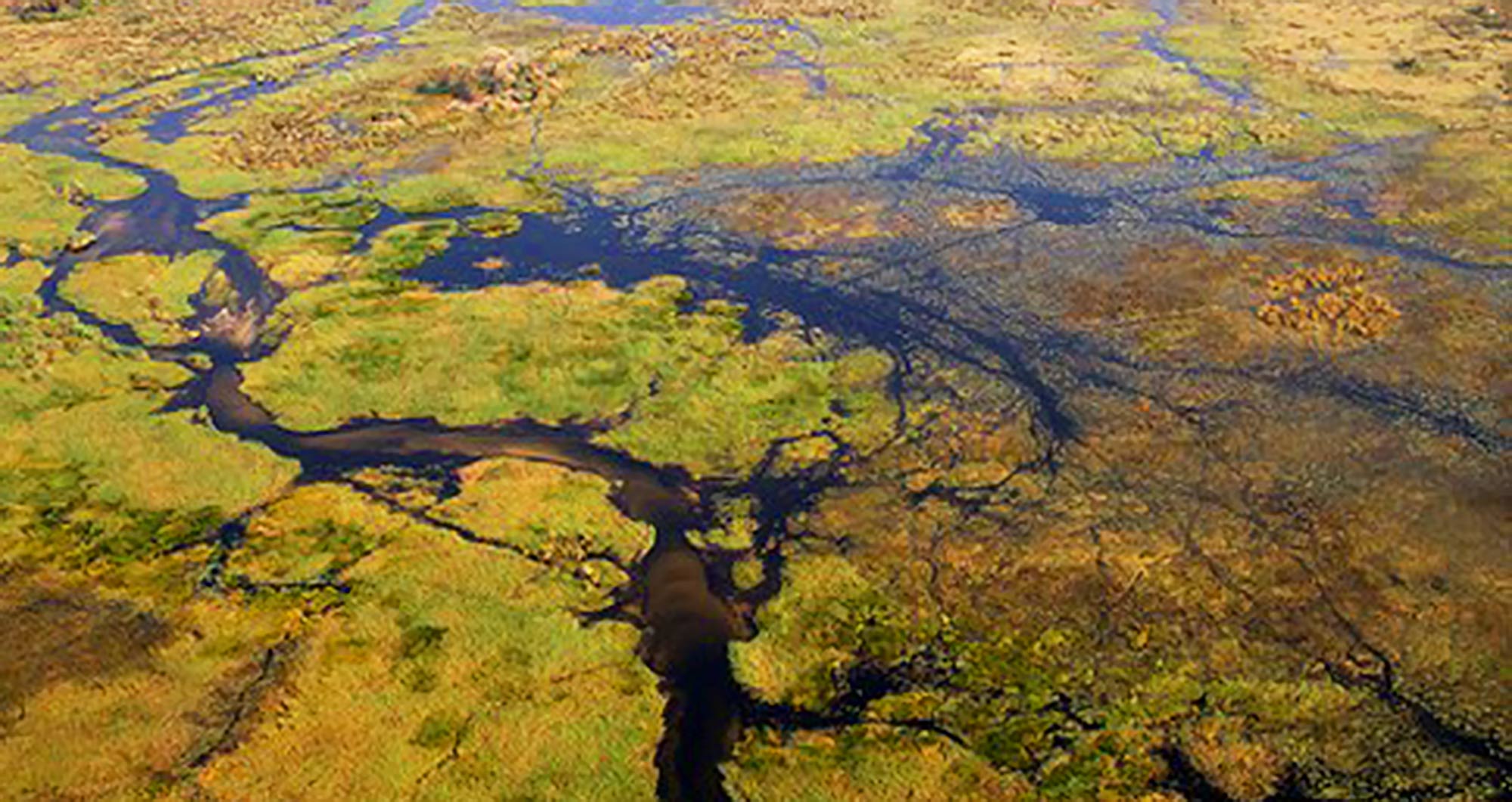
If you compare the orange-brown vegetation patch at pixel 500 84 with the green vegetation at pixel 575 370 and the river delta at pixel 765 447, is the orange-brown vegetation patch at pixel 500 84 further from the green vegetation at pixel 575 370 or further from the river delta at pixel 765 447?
the green vegetation at pixel 575 370

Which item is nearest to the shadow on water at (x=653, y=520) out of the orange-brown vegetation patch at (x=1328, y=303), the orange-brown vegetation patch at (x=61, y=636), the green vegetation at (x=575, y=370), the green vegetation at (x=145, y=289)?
the green vegetation at (x=575, y=370)

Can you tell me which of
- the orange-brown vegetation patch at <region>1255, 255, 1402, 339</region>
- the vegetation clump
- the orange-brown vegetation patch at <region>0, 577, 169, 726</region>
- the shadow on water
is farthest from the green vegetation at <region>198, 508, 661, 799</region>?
the vegetation clump

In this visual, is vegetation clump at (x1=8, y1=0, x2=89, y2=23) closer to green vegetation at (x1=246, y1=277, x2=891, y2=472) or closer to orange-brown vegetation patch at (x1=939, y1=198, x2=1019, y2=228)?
green vegetation at (x1=246, y1=277, x2=891, y2=472)

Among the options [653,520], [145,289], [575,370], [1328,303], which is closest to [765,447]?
[653,520]


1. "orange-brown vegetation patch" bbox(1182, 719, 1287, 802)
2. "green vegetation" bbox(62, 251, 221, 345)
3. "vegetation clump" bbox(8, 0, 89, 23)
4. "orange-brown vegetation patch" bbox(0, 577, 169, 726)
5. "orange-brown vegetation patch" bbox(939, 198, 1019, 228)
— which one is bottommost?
"green vegetation" bbox(62, 251, 221, 345)

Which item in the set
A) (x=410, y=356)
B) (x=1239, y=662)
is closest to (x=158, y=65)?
(x=410, y=356)

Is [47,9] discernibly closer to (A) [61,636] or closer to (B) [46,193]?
(B) [46,193]
